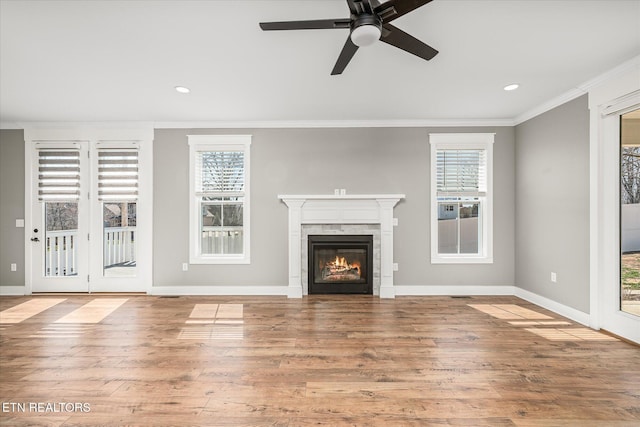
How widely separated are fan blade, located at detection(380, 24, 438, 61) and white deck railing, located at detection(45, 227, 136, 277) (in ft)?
14.9

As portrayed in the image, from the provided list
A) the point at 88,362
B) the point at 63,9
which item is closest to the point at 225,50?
the point at 63,9

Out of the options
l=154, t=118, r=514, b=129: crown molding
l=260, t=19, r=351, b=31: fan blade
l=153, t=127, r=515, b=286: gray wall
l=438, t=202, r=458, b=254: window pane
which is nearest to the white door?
l=154, t=118, r=514, b=129: crown molding

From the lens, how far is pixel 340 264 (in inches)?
189

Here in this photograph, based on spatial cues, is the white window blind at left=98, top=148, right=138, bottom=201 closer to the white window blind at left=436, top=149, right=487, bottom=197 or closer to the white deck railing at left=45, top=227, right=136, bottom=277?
the white deck railing at left=45, top=227, right=136, bottom=277

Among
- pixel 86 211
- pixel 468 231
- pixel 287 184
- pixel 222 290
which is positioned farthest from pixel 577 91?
pixel 86 211

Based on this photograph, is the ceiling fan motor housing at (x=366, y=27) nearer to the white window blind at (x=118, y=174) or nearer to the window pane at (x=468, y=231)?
the window pane at (x=468, y=231)

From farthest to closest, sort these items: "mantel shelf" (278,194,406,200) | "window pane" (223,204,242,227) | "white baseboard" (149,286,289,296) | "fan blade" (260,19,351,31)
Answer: "window pane" (223,204,242,227)
"white baseboard" (149,286,289,296)
"mantel shelf" (278,194,406,200)
"fan blade" (260,19,351,31)

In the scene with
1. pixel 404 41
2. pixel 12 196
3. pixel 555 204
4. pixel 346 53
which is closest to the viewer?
pixel 404 41

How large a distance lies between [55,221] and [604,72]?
7.32 meters

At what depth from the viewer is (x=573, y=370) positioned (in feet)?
8.07

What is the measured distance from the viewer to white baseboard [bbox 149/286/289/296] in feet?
15.5

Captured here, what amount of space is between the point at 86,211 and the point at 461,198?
5.79 m

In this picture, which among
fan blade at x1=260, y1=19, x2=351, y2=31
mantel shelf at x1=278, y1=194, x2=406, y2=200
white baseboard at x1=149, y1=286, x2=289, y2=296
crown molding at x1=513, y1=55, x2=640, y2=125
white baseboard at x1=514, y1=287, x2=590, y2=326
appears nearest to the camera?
fan blade at x1=260, y1=19, x2=351, y2=31

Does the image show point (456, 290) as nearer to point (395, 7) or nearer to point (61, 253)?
point (395, 7)
